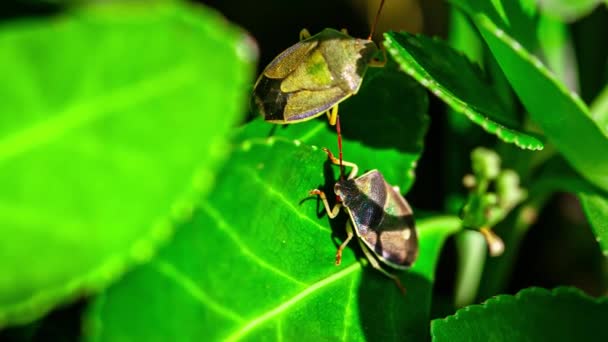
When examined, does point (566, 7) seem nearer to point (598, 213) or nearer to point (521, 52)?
point (598, 213)

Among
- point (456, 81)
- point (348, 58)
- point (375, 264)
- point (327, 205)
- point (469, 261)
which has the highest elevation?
point (456, 81)

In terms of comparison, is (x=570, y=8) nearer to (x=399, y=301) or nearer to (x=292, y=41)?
(x=399, y=301)

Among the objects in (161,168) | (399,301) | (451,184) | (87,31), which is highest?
(87,31)

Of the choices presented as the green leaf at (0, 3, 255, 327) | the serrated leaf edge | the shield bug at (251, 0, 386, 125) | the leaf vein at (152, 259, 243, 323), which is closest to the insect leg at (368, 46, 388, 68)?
the shield bug at (251, 0, 386, 125)

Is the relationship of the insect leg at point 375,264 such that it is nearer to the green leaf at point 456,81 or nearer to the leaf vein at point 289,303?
the leaf vein at point 289,303

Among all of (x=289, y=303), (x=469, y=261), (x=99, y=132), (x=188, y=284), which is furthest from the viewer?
(x=469, y=261)

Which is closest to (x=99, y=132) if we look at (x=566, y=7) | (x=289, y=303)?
(x=289, y=303)

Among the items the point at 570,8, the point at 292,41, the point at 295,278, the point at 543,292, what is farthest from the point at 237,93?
the point at 292,41
